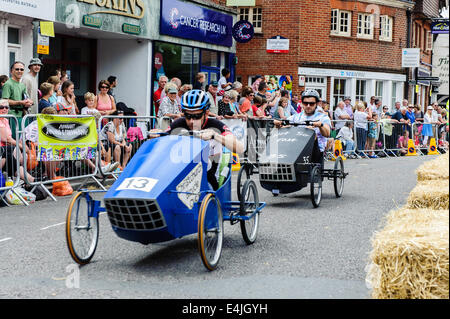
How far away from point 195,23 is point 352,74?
1157 centimetres

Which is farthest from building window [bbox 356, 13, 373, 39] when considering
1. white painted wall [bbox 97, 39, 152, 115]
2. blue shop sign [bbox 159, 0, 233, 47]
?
white painted wall [bbox 97, 39, 152, 115]

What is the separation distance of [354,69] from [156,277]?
2818 centimetres

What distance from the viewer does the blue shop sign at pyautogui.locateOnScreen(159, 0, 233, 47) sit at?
869 inches

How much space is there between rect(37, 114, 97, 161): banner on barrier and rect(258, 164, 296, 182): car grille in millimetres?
3427

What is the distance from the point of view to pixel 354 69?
33.1 meters

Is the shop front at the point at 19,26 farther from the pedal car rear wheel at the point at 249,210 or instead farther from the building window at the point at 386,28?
the building window at the point at 386,28

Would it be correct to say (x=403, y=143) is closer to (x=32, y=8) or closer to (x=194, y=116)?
(x=32, y=8)

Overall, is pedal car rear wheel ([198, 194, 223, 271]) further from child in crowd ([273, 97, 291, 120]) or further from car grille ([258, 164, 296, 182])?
child in crowd ([273, 97, 291, 120])

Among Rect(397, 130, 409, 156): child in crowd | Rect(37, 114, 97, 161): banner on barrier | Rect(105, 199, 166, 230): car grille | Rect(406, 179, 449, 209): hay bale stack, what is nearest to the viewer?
Rect(105, 199, 166, 230): car grille

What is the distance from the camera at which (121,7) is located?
1973 centimetres

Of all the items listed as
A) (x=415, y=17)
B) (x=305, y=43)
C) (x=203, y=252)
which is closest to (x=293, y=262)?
(x=203, y=252)

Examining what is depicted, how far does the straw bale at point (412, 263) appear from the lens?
4285 millimetres
